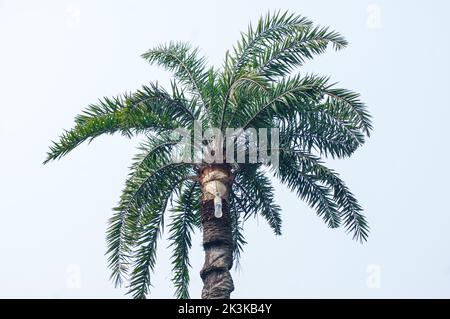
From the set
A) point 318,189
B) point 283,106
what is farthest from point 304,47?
point 318,189

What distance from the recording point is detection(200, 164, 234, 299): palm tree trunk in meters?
21.3

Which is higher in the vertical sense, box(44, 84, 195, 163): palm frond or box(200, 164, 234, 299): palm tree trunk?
box(44, 84, 195, 163): palm frond

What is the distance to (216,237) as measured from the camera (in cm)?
2178

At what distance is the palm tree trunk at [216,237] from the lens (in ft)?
69.8

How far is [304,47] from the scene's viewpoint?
23.6m

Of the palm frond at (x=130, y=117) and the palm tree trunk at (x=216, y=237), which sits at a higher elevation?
the palm frond at (x=130, y=117)

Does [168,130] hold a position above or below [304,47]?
below

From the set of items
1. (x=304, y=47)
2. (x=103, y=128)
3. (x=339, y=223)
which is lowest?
(x=339, y=223)
